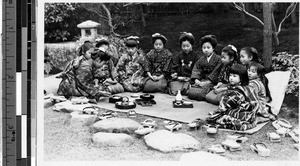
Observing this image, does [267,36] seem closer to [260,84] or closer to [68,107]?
[260,84]

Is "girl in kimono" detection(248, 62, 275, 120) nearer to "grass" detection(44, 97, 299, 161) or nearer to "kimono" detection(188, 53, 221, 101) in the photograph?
"grass" detection(44, 97, 299, 161)

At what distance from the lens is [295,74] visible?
4016 mm

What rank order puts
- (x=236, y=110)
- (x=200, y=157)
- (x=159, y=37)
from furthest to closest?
(x=159, y=37), (x=236, y=110), (x=200, y=157)

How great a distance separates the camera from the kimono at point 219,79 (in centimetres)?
401

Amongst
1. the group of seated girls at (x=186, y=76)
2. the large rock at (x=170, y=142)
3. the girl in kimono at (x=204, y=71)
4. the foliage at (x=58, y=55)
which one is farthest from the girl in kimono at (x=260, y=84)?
the foliage at (x=58, y=55)

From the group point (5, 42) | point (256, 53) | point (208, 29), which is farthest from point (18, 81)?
point (256, 53)

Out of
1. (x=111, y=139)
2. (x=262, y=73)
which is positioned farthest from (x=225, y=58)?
(x=111, y=139)

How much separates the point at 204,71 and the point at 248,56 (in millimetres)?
399

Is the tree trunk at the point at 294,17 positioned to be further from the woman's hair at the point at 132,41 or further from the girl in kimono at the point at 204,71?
the woman's hair at the point at 132,41

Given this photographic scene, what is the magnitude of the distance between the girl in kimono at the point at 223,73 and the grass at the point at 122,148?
1.01ft

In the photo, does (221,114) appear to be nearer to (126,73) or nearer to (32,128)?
(126,73)

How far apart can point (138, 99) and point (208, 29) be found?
2.85ft

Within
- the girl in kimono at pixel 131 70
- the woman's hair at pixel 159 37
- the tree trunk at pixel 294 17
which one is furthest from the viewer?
the girl in kimono at pixel 131 70

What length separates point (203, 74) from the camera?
408 cm
